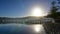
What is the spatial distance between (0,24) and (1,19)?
1.21 m

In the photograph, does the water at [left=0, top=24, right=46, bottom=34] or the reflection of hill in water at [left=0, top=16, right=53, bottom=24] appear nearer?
the water at [left=0, top=24, right=46, bottom=34]

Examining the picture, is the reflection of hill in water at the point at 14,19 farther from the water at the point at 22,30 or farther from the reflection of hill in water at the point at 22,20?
the water at the point at 22,30

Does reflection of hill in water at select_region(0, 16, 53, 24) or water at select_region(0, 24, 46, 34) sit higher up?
reflection of hill in water at select_region(0, 16, 53, 24)

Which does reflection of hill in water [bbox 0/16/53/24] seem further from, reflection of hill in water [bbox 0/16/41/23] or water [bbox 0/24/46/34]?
water [bbox 0/24/46/34]

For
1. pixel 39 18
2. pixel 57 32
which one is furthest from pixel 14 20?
pixel 57 32

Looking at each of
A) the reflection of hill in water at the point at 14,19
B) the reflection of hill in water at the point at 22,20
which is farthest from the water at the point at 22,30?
the reflection of hill in water at the point at 14,19

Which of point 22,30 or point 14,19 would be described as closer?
point 22,30

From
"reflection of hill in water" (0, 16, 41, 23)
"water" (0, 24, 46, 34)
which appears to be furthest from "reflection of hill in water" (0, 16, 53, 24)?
"water" (0, 24, 46, 34)

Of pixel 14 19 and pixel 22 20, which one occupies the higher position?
pixel 14 19

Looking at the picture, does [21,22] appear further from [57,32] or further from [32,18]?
[57,32]

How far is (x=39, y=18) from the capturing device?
82.6ft

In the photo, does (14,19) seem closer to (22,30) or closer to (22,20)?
(22,20)

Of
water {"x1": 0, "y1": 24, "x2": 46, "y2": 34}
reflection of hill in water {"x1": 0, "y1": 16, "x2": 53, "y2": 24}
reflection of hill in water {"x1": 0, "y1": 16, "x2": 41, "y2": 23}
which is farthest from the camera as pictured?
reflection of hill in water {"x1": 0, "y1": 16, "x2": 41, "y2": 23}

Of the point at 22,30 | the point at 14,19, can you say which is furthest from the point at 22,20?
the point at 22,30
